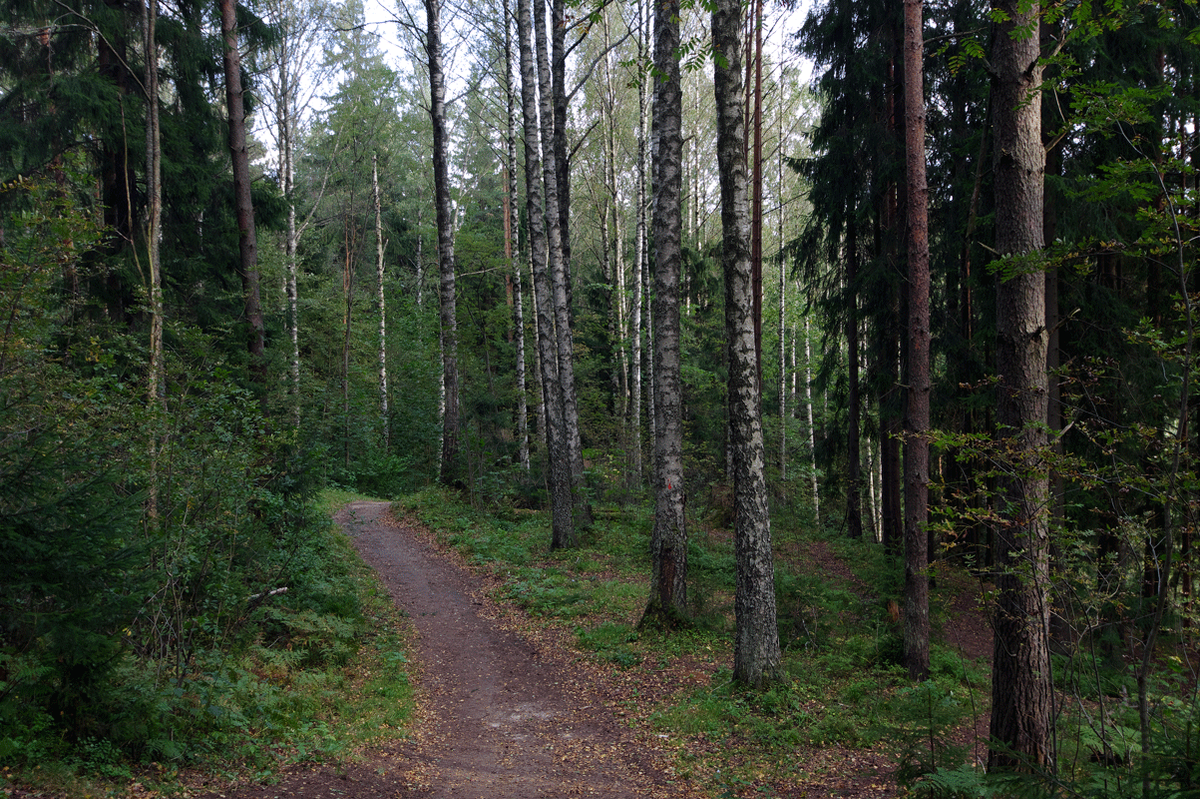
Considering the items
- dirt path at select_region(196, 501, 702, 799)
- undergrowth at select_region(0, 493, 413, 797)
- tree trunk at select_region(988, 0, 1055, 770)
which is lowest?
dirt path at select_region(196, 501, 702, 799)

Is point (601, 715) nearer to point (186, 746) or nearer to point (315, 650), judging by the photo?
point (315, 650)

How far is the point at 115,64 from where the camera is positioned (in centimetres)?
1095

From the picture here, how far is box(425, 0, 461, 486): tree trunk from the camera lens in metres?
15.4

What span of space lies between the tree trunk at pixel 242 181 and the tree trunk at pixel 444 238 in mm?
5032

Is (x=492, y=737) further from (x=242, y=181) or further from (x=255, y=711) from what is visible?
(x=242, y=181)

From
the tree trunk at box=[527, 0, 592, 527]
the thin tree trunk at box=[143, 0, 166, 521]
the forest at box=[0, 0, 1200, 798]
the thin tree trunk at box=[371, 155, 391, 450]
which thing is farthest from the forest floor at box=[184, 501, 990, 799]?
the thin tree trunk at box=[371, 155, 391, 450]

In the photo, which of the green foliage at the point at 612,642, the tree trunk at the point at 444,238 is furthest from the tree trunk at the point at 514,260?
the green foliage at the point at 612,642

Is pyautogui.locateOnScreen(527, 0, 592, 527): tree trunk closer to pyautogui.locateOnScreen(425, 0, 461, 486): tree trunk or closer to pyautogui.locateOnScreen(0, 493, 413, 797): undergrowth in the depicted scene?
pyautogui.locateOnScreen(425, 0, 461, 486): tree trunk

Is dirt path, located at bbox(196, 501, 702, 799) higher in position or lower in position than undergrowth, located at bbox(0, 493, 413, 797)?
lower

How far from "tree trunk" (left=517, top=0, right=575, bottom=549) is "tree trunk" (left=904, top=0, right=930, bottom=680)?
6.61 meters

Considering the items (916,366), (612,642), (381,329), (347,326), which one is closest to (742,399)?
(916,366)

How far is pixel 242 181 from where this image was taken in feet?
36.0

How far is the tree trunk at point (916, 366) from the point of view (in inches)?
301

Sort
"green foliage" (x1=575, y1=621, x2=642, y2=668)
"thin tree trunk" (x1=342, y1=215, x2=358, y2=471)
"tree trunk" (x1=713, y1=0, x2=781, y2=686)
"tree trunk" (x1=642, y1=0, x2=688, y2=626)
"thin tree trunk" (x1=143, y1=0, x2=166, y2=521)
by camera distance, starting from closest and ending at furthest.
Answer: "thin tree trunk" (x1=143, y1=0, x2=166, y2=521) < "tree trunk" (x1=713, y1=0, x2=781, y2=686) < "green foliage" (x1=575, y1=621, x2=642, y2=668) < "tree trunk" (x1=642, y1=0, x2=688, y2=626) < "thin tree trunk" (x1=342, y1=215, x2=358, y2=471)
